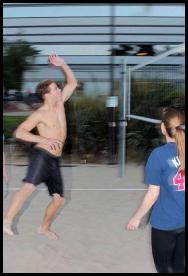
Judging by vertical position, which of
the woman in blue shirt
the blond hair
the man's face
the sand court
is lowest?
the sand court

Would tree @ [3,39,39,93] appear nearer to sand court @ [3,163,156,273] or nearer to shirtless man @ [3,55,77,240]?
sand court @ [3,163,156,273]

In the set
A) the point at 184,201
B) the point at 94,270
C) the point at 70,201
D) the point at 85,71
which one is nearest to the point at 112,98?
the point at 85,71

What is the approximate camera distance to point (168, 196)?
10.9ft

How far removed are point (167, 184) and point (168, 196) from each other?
0.28 feet

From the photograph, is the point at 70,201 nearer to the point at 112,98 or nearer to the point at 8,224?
the point at 8,224

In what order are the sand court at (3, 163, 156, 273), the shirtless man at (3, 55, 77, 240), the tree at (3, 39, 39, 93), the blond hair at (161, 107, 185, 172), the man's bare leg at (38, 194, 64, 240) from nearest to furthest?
the blond hair at (161, 107, 185, 172)
the sand court at (3, 163, 156, 273)
the shirtless man at (3, 55, 77, 240)
the man's bare leg at (38, 194, 64, 240)
the tree at (3, 39, 39, 93)

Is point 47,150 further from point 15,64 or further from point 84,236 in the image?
point 15,64

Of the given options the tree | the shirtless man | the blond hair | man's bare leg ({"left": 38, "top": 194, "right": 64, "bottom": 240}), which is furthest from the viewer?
the tree

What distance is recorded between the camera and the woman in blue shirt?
327 centimetres

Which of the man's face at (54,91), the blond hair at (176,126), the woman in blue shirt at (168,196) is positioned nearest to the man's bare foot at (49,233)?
the man's face at (54,91)

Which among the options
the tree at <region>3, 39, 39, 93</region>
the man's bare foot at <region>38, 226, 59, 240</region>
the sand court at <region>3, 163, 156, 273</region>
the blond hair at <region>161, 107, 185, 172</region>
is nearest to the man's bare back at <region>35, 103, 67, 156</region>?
the man's bare foot at <region>38, 226, 59, 240</region>

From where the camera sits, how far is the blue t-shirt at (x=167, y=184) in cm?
326

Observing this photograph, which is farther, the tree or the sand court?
the tree

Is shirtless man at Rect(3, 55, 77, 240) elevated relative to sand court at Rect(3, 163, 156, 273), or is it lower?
elevated
